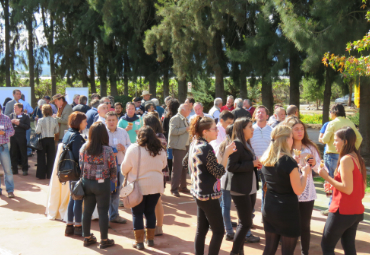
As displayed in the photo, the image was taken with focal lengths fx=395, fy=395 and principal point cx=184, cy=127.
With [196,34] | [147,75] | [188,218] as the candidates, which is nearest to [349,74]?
[188,218]

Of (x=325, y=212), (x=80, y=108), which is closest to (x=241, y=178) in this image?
(x=325, y=212)

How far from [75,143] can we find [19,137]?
→ 5077 mm

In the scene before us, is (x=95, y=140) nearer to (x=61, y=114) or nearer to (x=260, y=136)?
(x=260, y=136)

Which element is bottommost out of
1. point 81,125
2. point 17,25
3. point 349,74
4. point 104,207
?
point 104,207

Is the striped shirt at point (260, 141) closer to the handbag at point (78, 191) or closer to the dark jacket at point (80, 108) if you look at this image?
the handbag at point (78, 191)

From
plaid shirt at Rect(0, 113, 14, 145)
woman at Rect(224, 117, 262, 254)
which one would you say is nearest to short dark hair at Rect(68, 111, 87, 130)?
woman at Rect(224, 117, 262, 254)

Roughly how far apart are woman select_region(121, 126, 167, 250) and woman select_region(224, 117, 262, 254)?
88 cm

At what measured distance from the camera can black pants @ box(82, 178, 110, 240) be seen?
4918 mm

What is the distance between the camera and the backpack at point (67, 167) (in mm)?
5238

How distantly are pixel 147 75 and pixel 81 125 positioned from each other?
52.1 ft

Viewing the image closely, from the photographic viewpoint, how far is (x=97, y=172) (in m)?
4.88

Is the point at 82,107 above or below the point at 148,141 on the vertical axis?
above

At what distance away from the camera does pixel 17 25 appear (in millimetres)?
26719

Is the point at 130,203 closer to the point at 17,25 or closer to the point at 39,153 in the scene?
the point at 39,153
